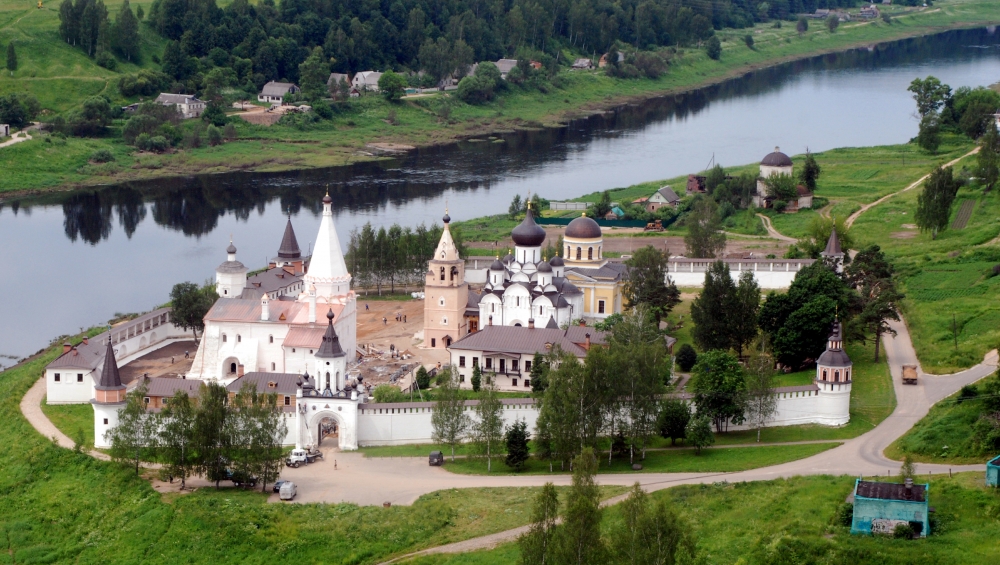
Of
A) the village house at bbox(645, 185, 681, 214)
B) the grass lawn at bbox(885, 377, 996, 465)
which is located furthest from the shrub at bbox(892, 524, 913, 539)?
the village house at bbox(645, 185, 681, 214)

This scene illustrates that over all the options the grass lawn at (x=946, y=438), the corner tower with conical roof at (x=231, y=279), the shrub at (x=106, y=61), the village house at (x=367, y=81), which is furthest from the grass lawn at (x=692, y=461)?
the village house at (x=367, y=81)

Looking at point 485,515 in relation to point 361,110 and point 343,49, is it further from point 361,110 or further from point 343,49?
point 343,49

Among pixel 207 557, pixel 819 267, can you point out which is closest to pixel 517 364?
pixel 819 267

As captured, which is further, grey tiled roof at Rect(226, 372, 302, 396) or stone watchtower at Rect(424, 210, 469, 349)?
stone watchtower at Rect(424, 210, 469, 349)

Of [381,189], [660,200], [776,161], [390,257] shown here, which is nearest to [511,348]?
[390,257]

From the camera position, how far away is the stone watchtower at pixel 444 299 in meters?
46.7

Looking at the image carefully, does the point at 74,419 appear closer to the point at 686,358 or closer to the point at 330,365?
the point at 330,365

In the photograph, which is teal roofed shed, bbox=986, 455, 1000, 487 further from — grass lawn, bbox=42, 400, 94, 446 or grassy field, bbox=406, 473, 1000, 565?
grass lawn, bbox=42, 400, 94, 446

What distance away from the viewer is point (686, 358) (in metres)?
42.6

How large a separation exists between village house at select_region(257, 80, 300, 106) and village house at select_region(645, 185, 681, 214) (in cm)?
3790

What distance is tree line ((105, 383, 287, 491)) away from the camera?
115ft

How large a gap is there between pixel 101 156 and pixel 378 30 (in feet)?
113

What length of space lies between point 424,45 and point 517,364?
2849 inches

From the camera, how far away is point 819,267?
4444 cm
